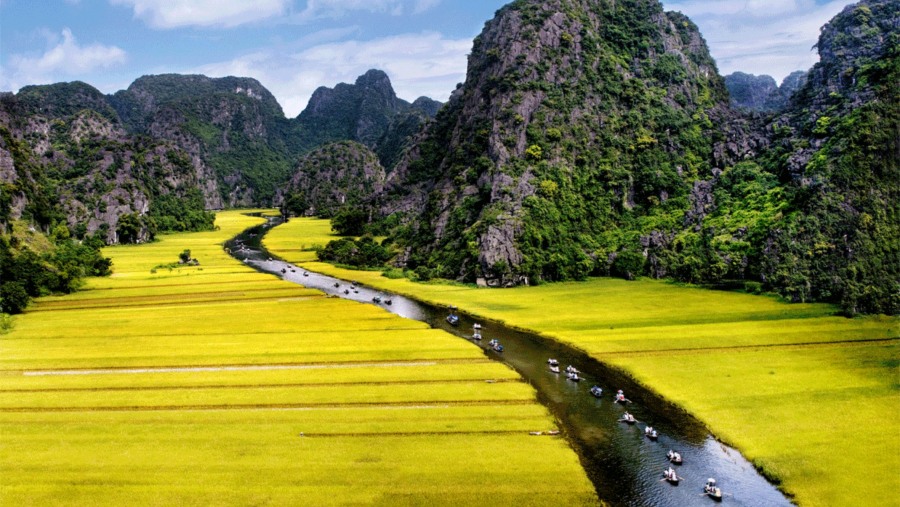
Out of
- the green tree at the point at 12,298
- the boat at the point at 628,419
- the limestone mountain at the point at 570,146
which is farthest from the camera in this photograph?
the limestone mountain at the point at 570,146

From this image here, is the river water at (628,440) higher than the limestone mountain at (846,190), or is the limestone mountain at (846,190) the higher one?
the limestone mountain at (846,190)

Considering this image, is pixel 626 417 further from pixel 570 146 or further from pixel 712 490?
pixel 570 146

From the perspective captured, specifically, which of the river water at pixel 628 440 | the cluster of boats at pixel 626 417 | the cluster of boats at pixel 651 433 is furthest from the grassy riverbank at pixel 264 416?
the cluster of boats at pixel 651 433

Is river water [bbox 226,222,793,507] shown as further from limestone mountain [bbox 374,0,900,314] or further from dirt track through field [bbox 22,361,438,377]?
limestone mountain [bbox 374,0,900,314]

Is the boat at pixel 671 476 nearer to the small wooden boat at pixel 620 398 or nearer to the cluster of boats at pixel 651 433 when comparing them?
the cluster of boats at pixel 651 433

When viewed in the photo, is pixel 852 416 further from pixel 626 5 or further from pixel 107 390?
pixel 626 5

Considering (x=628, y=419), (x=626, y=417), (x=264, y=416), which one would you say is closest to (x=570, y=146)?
(x=626, y=417)

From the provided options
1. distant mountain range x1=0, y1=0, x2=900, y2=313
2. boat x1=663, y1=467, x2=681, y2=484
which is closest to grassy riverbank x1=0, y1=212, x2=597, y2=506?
boat x1=663, y1=467, x2=681, y2=484

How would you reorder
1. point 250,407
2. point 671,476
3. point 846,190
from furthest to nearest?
point 846,190 → point 250,407 → point 671,476
